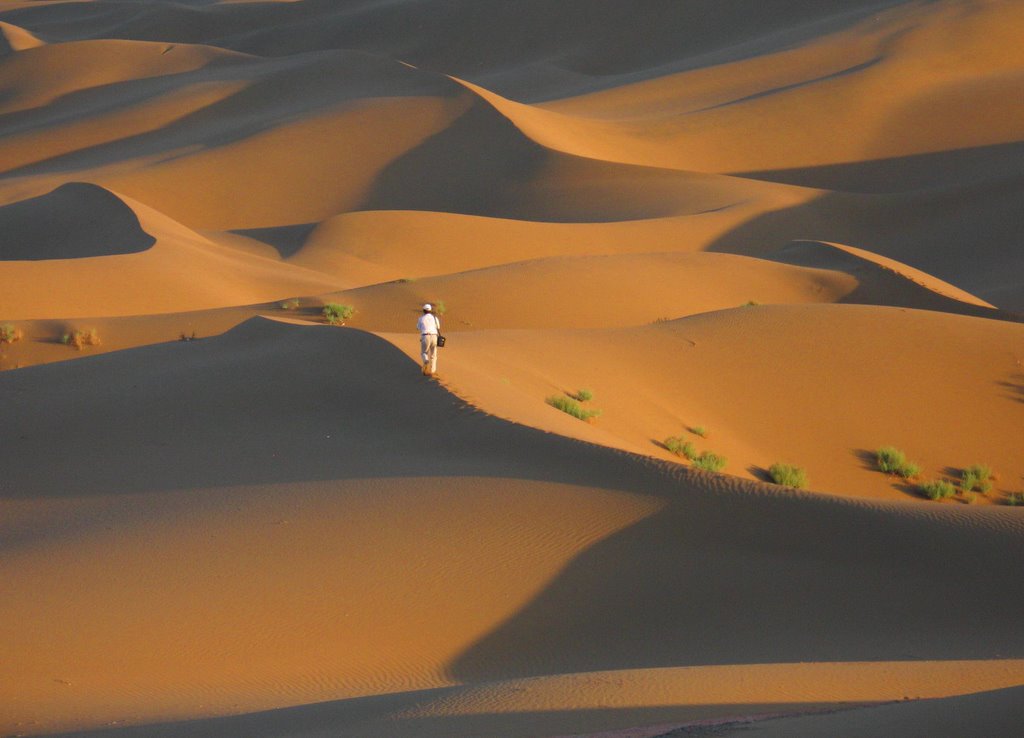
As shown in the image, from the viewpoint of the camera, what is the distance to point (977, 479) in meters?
14.1

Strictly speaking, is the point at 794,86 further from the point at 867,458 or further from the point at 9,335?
the point at 9,335

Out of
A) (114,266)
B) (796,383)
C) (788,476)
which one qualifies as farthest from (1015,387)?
(114,266)

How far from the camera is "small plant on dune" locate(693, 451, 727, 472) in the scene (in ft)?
40.3

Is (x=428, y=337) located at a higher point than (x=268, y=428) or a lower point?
higher

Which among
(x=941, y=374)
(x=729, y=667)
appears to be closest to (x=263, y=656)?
(x=729, y=667)

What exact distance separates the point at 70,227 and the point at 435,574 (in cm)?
2208

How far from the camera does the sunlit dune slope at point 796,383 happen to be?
542 inches

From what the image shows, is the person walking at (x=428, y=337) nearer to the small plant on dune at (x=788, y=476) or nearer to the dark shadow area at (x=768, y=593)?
the dark shadow area at (x=768, y=593)

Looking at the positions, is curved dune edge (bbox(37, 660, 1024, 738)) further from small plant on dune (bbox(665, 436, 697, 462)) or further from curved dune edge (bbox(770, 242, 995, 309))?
curved dune edge (bbox(770, 242, 995, 309))

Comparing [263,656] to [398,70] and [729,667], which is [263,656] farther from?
[398,70]

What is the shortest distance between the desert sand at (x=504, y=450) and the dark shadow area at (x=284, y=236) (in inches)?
10.7

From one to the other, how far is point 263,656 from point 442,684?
1.19 meters

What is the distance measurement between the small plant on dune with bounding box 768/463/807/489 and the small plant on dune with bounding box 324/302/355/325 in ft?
26.3

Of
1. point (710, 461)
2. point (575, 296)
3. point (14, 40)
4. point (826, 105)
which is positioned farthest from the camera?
point (14, 40)
